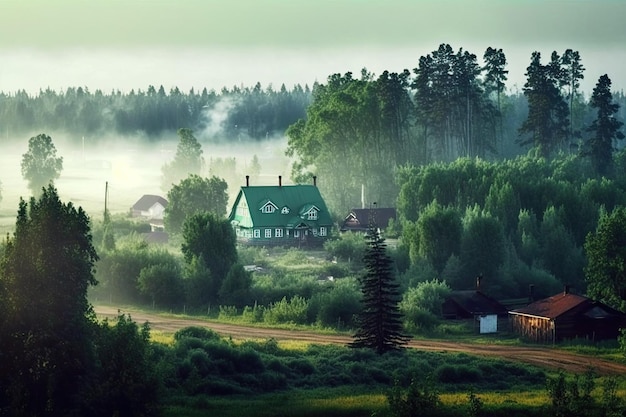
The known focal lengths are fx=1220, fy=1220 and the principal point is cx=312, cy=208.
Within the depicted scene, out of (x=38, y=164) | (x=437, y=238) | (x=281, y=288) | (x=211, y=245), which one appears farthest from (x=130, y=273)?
(x=38, y=164)

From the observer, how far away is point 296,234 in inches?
4754

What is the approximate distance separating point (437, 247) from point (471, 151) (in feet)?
172

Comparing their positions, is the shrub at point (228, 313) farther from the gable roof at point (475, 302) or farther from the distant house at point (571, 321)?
the distant house at point (571, 321)

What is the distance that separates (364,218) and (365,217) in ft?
0.96

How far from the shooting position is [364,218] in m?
127

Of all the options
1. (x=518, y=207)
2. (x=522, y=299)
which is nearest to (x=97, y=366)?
(x=522, y=299)

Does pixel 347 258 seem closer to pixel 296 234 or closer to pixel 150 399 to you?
pixel 296 234

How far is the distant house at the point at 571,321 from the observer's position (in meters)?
77.2

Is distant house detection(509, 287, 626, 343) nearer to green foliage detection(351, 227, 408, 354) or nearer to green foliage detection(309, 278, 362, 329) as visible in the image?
green foliage detection(351, 227, 408, 354)

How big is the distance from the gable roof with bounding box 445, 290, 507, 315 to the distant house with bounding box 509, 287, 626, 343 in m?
3.82

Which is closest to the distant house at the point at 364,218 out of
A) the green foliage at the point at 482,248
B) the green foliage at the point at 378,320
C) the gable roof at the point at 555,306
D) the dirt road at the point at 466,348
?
the green foliage at the point at 482,248

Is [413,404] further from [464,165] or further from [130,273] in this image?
[464,165]

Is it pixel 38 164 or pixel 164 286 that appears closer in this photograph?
pixel 164 286

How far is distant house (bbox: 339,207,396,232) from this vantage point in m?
125
